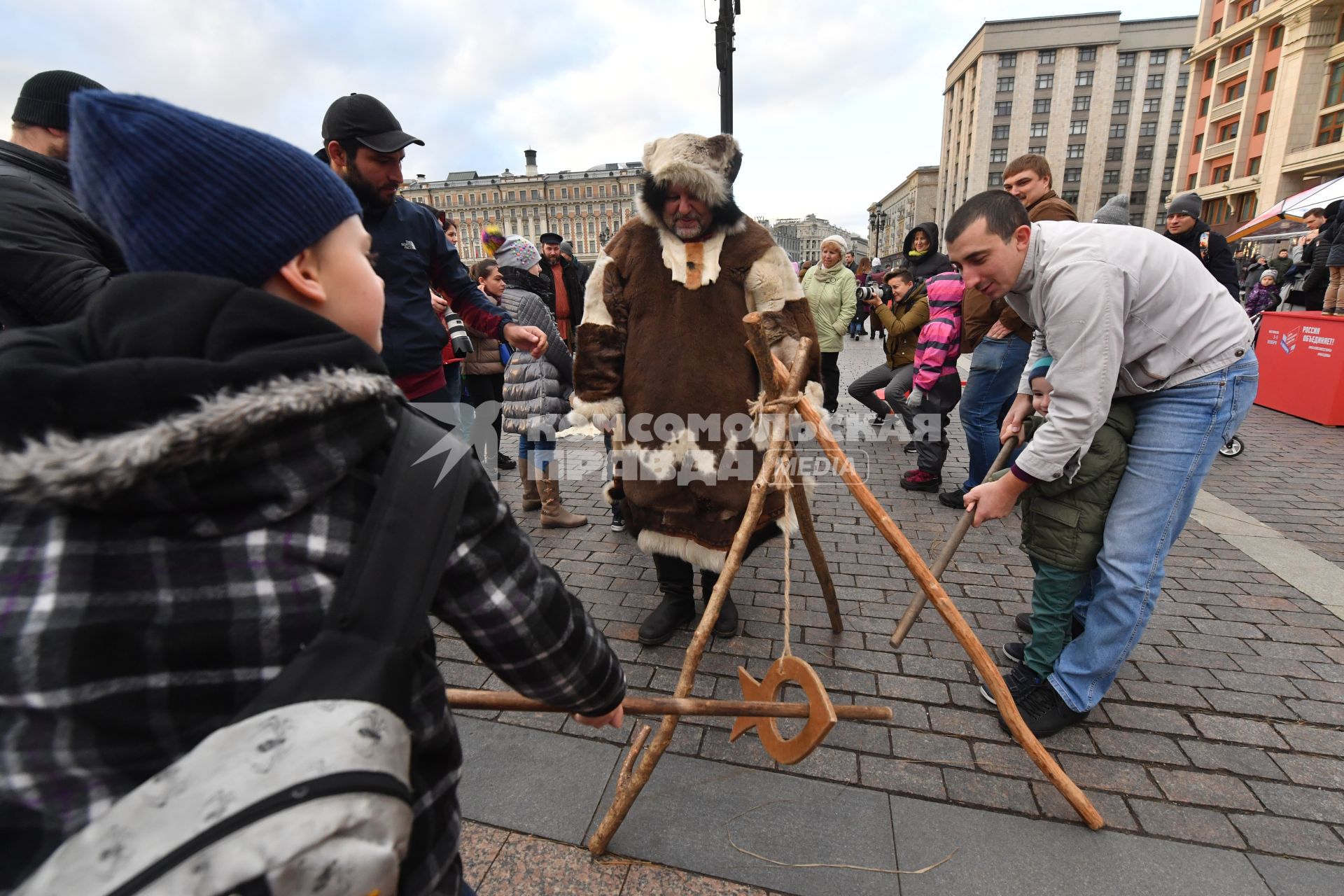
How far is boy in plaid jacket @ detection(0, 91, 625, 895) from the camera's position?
0.65 metres

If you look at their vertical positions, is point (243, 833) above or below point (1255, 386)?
below

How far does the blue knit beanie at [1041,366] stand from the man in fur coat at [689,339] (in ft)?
3.23

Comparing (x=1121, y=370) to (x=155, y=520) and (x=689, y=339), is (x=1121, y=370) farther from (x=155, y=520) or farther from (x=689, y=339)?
(x=155, y=520)

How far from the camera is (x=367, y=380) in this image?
838mm

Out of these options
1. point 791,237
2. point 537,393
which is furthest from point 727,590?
point 791,237

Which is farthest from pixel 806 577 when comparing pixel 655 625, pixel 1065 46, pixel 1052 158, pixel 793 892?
pixel 1065 46

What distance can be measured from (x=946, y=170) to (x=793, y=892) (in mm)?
86232

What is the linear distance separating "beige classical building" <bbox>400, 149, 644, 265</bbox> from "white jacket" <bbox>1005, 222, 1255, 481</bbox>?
332 ft

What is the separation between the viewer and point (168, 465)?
67cm

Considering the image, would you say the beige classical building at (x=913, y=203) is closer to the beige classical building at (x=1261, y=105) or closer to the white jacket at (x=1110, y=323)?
the beige classical building at (x=1261, y=105)

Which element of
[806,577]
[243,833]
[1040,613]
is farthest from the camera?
[806,577]

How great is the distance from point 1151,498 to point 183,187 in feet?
9.17

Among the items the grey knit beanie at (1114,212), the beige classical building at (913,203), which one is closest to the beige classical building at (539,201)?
the beige classical building at (913,203)

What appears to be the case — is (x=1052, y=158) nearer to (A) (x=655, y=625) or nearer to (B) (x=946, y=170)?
(B) (x=946, y=170)
